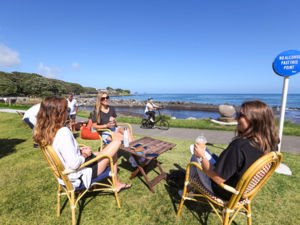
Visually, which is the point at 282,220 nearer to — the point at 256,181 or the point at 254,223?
the point at 254,223

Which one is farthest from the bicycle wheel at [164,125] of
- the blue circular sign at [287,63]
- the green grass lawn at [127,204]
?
the blue circular sign at [287,63]

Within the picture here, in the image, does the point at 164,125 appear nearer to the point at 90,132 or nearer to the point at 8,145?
the point at 90,132

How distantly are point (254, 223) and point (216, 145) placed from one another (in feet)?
11.8

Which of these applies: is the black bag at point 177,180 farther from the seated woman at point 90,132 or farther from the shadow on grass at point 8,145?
the shadow on grass at point 8,145

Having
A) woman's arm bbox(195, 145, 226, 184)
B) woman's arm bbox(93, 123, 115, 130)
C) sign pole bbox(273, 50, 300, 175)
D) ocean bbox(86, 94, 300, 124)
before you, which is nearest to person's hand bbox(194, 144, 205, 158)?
woman's arm bbox(195, 145, 226, 184)

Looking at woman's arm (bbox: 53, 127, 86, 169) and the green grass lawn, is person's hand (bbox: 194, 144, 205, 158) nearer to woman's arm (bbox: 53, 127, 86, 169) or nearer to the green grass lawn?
the green grass lawn

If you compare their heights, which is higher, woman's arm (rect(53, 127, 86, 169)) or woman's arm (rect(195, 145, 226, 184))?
woman's arm (rect(53, 127, 86, 169))

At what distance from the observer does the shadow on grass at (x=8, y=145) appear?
4764mm

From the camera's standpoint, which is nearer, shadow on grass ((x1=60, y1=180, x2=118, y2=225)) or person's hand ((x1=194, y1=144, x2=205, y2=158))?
person's hand ((x1=194, y1=144, x2=205, y2=158))

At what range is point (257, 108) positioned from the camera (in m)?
1.51

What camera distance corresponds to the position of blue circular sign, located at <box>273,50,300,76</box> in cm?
328

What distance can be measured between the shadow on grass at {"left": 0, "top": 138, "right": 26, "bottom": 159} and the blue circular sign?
8082mm

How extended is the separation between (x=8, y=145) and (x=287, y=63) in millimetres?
9092

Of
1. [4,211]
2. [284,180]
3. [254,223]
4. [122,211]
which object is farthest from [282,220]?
[4,211]
